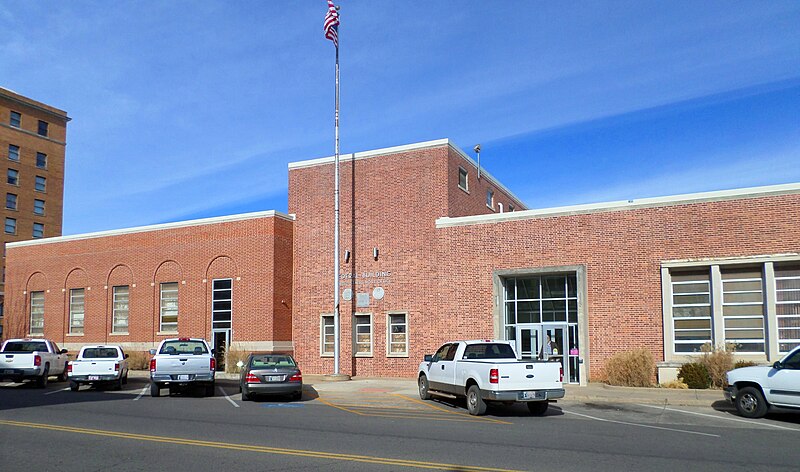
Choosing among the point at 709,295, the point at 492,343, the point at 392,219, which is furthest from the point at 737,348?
the point at 392,219

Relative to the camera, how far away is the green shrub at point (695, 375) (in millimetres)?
21219

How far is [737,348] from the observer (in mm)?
22438

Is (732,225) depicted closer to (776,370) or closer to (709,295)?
(709,295)

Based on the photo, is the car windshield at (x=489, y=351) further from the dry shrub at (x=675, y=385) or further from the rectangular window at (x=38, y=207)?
the rectangular window at (x=38, y=207)

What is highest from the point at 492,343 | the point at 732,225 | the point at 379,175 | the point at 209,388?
the point at 379,175

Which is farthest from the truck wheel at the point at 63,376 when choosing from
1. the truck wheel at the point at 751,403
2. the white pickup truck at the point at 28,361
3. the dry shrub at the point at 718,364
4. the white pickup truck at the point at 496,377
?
the truck wheel at the point at 751,403

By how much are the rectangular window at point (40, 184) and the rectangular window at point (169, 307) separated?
4488 cm

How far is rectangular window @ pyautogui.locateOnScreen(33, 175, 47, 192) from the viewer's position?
71.4 m

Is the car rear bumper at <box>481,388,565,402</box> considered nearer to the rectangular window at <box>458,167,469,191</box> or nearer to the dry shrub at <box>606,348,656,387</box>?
the dry shrub at <box>606,348,656,387</box>

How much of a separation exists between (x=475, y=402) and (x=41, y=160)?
6935 centimetres

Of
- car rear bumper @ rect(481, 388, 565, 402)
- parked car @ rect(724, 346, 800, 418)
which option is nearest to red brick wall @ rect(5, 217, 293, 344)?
car rear bumper @ rect(481, 388, 565, 402)

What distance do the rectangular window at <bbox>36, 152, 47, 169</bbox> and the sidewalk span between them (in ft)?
189

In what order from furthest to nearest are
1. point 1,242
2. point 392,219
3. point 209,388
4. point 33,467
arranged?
1. point 1,242
2. point 392,219
3. point 209,388
4. point 33,467

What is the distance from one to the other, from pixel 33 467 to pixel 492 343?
1084 cm
